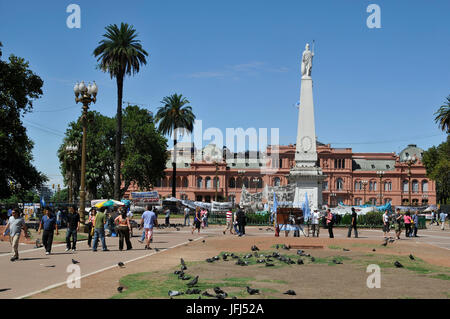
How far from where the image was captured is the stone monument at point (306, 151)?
126 ft

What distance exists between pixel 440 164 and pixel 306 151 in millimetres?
29748

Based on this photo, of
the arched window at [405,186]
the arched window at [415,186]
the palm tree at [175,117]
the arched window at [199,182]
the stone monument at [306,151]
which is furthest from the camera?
the arched window at [199,182]

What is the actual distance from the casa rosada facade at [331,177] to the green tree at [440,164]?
24974mm

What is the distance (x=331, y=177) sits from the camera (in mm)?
100625

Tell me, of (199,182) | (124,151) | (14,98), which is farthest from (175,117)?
(199,182)

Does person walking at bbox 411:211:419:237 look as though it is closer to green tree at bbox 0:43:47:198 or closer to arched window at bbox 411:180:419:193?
green tree at bbox 0:43:47:198

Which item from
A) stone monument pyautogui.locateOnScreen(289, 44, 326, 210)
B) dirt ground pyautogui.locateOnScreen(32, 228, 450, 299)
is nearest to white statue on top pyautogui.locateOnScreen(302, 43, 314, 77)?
stone monument pyautogui.locateOnScreen(289, 44, 326, 210)

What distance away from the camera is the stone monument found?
38.5 metres

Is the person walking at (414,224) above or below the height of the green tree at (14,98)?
below

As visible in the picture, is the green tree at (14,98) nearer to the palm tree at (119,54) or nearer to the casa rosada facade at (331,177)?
the palm tree at (119,54)

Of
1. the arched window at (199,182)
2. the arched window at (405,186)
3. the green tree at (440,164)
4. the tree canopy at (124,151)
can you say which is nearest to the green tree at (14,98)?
the tree canopy at (124,151)

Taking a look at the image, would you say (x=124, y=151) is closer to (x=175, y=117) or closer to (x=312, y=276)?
(x=175, y=117)

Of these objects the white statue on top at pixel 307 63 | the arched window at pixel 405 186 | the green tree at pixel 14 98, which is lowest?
the arched window at pixel 405 186

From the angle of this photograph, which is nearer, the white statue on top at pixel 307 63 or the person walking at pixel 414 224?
the person walking at pixel 414 224
